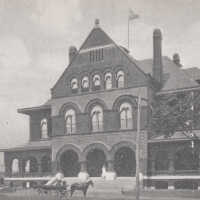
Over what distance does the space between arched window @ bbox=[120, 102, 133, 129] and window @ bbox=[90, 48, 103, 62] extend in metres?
4.75

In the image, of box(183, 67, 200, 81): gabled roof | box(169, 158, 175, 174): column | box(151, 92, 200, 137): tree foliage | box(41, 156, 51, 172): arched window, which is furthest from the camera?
box(41, 156, 51, 172): arched window

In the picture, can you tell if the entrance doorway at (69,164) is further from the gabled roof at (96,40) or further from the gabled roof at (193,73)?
the gabled roof at (193,73)

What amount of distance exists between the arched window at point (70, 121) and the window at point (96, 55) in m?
4.99

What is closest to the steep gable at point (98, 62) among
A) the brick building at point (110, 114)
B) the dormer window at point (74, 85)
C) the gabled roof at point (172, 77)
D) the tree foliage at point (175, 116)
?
the brick building at point (110, 114)

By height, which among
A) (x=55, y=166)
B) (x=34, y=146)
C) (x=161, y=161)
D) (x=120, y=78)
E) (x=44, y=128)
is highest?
(x=120, y=78)

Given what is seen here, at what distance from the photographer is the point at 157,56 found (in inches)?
1631

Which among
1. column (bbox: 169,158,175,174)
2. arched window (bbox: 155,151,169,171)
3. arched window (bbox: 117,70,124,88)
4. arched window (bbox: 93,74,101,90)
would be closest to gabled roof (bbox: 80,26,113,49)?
arched window (bbox: 93,74,101,90)

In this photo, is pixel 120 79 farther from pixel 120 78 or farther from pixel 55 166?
pixel 55 166

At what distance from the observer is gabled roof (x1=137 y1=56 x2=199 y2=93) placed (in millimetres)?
39281

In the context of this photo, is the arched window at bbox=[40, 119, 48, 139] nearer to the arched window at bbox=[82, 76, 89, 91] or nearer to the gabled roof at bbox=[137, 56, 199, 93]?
the arched window at bbox=[82, 76, 89, 91]

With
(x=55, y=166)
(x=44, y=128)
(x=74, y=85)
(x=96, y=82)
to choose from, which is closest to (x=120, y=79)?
(x=96, y=82)

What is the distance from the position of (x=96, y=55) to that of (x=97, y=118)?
5.55m

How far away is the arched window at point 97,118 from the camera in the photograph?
40.3m

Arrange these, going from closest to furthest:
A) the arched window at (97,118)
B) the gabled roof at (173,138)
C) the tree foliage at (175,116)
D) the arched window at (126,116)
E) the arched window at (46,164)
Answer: the tree foliage at (175,116) → the gabled roof at (173,138) → the arched window at (126,116) → the arched window at (97,118) → the arched window at (46,164)
